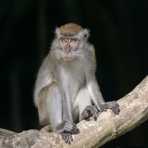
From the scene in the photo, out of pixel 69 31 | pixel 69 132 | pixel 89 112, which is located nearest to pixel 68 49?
pixel 69 31

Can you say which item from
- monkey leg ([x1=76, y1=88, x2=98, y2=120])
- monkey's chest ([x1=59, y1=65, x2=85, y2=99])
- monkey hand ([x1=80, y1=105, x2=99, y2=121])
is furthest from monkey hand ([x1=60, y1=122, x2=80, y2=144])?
monkey's chest ([x1=59, y1=65, x2=85, y2=99])

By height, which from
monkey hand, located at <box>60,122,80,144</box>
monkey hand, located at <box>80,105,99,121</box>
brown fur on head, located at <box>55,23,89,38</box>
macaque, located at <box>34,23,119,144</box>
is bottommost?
monkey hand, located at <box>60,122,80,144</box>

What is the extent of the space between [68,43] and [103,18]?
3.28 meters

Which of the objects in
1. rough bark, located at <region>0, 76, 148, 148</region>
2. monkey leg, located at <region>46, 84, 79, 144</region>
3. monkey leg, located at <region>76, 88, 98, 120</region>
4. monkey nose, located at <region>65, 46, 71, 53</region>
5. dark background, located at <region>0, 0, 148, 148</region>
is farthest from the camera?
dark background, located at <region>0, 0, 148, 148</region>

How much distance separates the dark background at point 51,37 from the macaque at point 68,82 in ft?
8.65

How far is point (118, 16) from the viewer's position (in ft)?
45.2

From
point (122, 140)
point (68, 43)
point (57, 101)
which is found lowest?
point (122, 140)

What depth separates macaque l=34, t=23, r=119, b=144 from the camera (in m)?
10.3

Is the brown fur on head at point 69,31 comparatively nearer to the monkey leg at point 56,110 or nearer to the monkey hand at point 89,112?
the monkey leg at point 56,110

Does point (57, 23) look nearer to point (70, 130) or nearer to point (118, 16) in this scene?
point (118, 16)

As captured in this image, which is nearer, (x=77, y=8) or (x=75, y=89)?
(x=75, y=89)

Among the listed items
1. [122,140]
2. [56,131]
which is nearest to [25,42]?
[122,140]

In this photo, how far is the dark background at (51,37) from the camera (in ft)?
44.3

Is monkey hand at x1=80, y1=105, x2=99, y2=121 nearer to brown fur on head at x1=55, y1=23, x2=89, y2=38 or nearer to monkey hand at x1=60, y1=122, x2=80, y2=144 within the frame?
monkey hand at x1=60, y1=122, x2=80, y2=144
